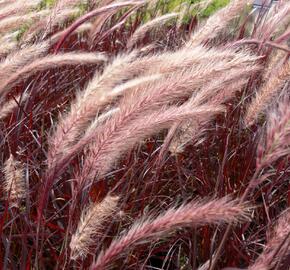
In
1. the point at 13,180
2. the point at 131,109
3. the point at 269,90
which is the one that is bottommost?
the point at 13,180

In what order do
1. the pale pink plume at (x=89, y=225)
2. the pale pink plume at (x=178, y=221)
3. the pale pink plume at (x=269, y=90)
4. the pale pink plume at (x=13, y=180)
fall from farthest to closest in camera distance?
1. the pale pink plume at (x=269, y=90)
2. the pale pink plume at (x=13, y=180)
3. the pale pink plume at (x=89, y=225)
4. the pale pink plume at (x=178, y=221)

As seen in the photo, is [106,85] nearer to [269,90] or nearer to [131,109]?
[131,109]

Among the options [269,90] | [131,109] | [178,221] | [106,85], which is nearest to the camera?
[178,221]

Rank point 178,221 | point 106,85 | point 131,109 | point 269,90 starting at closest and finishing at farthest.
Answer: point 178,221
point 131,109
point 106,85
point 269,90

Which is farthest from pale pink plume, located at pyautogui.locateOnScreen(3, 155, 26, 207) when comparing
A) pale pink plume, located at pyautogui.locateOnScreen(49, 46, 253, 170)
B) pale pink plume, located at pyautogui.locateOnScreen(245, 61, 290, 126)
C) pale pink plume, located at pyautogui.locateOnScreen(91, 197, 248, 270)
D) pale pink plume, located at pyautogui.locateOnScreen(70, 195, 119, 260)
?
pale pink plume, located at pyautogui.locateOnScreen(245, 61, 290, 126)

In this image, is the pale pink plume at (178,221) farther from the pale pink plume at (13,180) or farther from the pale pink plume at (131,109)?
the pale pink plume at (13,180)

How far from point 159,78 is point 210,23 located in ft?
2.60

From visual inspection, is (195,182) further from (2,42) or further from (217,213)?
(217,213)

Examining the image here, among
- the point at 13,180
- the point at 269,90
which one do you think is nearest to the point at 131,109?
the point at 13,180

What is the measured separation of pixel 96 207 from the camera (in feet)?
4.16

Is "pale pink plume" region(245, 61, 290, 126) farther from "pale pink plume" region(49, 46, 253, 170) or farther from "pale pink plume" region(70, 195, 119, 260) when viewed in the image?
"pale pink plume" region(70, 195, 119, 260)

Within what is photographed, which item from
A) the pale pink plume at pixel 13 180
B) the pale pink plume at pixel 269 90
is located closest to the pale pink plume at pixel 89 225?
the pale pink plume at pixel 13 180

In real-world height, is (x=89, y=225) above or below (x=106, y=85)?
below

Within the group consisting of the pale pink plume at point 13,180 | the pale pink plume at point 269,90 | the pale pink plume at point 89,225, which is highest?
the pale pink plume at point 269,90
